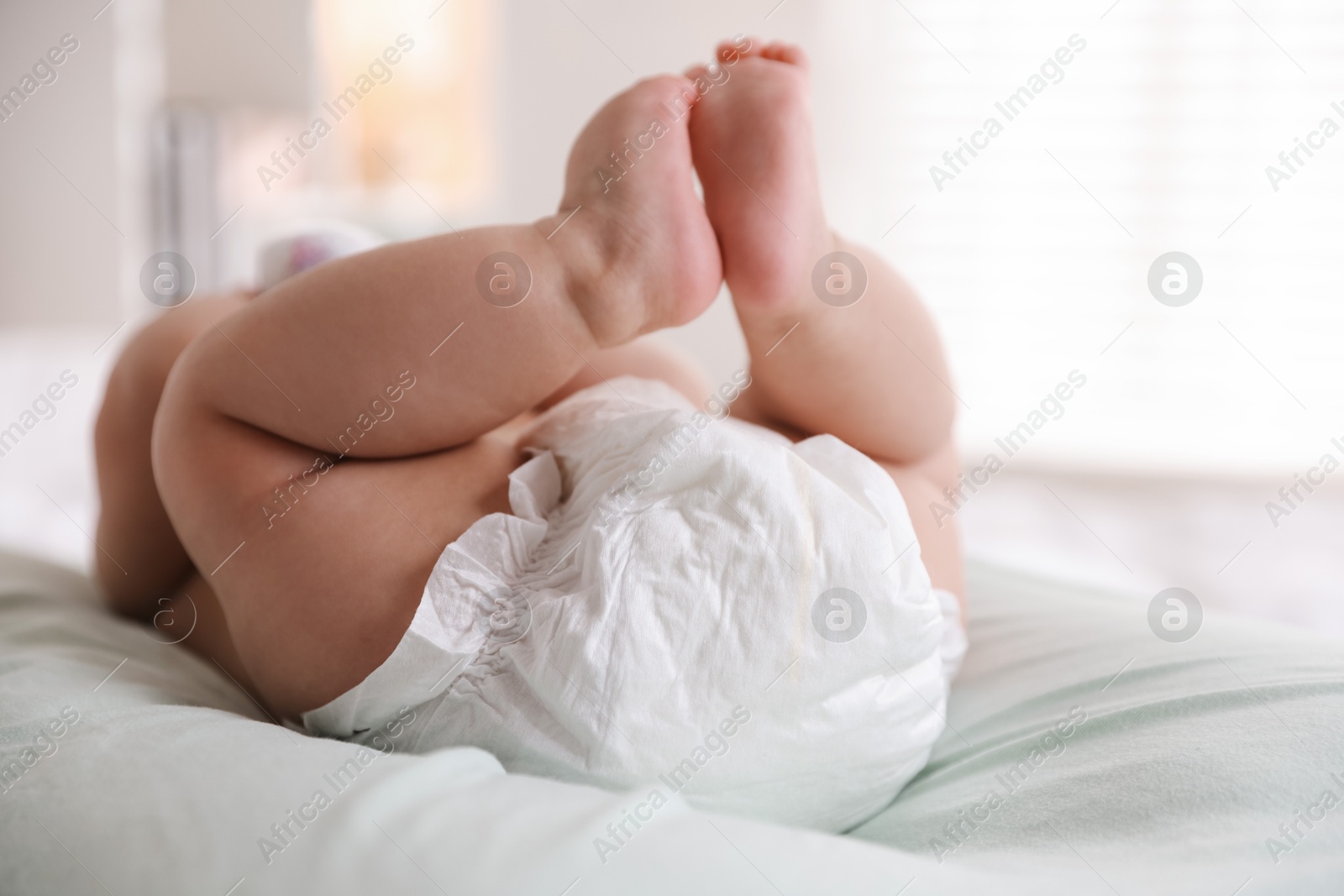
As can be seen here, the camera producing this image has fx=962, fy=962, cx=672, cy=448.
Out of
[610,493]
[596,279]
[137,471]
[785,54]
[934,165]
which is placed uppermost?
[934,165]

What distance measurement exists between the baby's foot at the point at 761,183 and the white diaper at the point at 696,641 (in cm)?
11

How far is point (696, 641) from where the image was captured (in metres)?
0.46

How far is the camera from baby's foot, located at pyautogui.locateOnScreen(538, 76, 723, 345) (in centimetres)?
56

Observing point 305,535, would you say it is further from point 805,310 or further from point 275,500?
point 805,310

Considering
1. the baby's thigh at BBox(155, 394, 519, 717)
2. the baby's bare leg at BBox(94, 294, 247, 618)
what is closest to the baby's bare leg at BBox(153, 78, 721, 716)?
the baby's thigh at BBox(155, 394, 519, 717)

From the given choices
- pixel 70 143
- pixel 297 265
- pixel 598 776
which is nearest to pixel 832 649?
pixel 598 776

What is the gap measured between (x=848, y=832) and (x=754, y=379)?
303 millimetres

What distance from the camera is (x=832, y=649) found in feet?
1.54

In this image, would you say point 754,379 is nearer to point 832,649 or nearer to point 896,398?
point 896,398

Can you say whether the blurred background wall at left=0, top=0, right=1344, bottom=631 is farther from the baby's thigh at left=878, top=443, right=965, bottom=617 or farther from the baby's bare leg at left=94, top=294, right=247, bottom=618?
the baby's bare leg at left=94, top=294, right=247, bottom=618

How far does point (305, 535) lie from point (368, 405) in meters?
0.08

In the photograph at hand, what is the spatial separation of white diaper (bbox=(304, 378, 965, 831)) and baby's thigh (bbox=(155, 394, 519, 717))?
21mm

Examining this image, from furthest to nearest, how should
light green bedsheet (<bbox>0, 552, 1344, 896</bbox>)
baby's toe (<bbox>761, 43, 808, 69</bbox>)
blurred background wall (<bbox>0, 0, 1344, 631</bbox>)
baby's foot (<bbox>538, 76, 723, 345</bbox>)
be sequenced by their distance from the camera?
blurred background wall (<bbox>0, 0, 1344, 631</bbox>) < baby's toe (<bbox>761, 43, 808, 69</bbox>) < baby's foot (<bbox>538, 76, 723, 345</bbox>) < light green bedsheet (<bbox>0, 552, 1344, 896</bbox>)

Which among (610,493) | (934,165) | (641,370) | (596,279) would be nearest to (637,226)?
(596,279)
